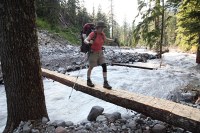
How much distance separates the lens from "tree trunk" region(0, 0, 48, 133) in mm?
4684

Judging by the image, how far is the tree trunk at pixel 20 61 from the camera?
4.68 metres

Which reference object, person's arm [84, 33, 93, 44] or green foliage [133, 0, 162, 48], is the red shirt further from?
green foliage [133, 0, 162, 48]

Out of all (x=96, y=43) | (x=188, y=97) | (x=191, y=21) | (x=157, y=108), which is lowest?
(x=188, y=97)

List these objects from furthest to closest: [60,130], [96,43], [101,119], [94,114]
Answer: [96,43] → [94,114] → [101,119] → [60,130]

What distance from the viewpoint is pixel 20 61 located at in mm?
4859

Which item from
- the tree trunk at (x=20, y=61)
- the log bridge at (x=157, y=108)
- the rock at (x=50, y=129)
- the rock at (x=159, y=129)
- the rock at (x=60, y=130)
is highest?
the tree trunk at (x=20, y=61)

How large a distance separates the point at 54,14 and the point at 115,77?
3354 cm

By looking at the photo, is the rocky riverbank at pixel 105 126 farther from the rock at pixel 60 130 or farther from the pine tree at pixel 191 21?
the pine tree at pixel 191 21

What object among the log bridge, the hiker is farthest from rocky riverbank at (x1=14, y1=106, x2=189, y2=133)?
the hiker

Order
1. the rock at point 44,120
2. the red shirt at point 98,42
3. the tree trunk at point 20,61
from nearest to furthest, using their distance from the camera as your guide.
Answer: the tree trunk at point 20,61, the rock at point 44,120, the red shirt at point 98,42

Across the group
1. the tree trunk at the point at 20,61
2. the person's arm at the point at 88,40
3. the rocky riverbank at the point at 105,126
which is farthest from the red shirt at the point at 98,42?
the tree trunk at the point at 20,61

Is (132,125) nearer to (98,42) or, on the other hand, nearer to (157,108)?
(157,108)

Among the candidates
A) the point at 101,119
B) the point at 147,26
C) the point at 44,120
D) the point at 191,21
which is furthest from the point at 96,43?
the point at 147,26

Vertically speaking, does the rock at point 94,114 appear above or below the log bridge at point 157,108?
below
